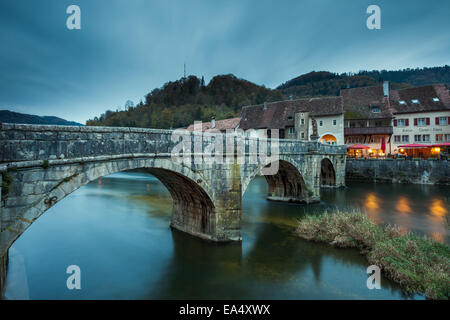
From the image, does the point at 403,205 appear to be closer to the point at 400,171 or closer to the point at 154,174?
the point at 400,171

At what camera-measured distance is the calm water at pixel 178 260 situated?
786 cm

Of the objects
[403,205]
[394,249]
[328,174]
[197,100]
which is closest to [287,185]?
[403,205]

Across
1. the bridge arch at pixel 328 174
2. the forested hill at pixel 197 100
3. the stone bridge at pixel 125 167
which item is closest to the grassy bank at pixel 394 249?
the stone bridge at pixel 125 167

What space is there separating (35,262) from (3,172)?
6.22 m

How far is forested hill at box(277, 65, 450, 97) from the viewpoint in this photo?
106188 mm

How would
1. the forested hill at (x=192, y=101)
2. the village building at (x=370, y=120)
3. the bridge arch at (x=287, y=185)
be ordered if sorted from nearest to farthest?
the bridge arch at (x=287, y=185) → the village building at (x=370, y=120) → the forested hill at (x=192, y=101)

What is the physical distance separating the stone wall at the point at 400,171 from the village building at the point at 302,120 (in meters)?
3.87

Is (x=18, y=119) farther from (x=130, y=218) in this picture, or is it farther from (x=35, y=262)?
(x=130, y=218)

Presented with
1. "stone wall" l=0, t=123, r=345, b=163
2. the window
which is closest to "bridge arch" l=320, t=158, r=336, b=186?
the window

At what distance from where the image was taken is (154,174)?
10812 millimetres

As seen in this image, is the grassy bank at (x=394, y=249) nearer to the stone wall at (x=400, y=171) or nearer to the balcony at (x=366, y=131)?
the stone wall at (x=400, y=171)

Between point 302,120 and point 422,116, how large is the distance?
14.0 m

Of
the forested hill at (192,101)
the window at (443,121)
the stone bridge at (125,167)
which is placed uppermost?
the forested hill at (192,101)

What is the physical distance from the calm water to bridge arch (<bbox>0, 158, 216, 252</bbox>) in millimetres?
815
